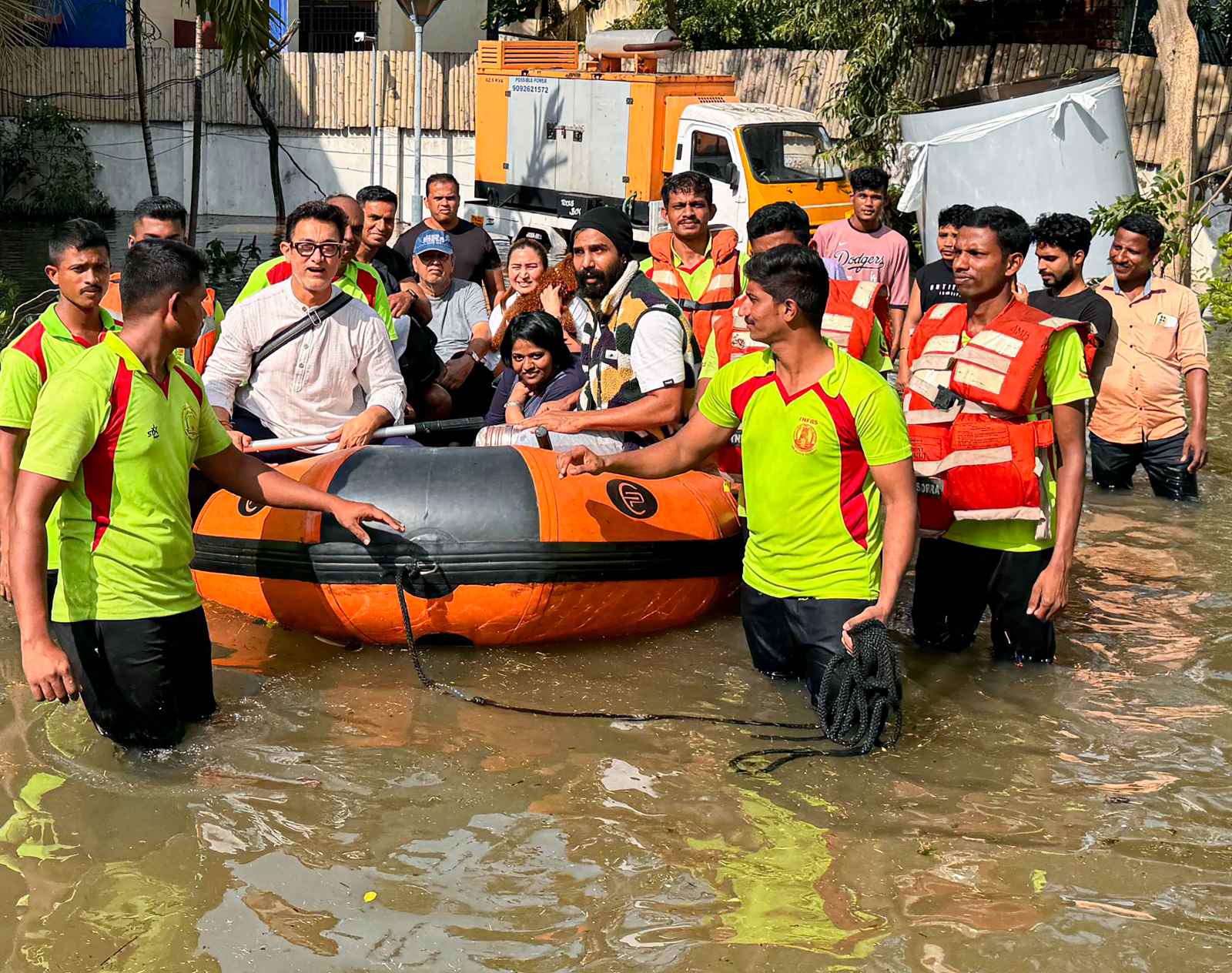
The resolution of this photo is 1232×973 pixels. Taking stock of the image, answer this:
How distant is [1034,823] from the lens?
14.0ft

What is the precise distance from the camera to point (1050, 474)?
5.07 meters

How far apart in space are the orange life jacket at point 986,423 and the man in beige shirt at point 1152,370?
2678mm

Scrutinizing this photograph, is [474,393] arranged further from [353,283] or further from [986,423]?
[986,423]

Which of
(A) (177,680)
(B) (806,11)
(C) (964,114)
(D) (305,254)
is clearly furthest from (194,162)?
(A) (177,680)

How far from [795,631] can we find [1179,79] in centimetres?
1064

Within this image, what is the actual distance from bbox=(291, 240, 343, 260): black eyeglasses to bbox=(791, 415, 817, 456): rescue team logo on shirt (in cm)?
219

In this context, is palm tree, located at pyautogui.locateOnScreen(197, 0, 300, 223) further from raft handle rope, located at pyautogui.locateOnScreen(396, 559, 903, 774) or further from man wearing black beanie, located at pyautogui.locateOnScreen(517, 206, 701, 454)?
raft handle rope, located at pyautogui.locateOnScreen(396, 559, 903, 774)

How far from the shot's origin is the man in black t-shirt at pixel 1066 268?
A: 652 centimetres

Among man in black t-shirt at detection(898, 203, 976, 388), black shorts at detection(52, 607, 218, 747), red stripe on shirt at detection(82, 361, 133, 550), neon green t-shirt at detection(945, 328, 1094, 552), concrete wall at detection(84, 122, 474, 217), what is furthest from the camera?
concrete wall at detection(84, 122, 474, 217)

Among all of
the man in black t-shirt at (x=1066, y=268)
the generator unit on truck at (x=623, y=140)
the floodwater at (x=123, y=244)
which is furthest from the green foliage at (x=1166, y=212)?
the floodwater at (x=123, y=244)

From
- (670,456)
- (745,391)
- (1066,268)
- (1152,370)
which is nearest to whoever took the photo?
(745,391)

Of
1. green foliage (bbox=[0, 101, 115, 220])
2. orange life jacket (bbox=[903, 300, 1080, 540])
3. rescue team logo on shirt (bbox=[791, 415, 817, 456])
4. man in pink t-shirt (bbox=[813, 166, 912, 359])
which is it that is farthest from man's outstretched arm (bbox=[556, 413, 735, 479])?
green foliage (bbox=[0, 101, 115, 220])

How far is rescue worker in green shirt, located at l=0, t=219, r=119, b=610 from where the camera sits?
4.61 metres

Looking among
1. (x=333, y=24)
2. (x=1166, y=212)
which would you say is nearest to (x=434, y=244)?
(x=1166, y=212)
